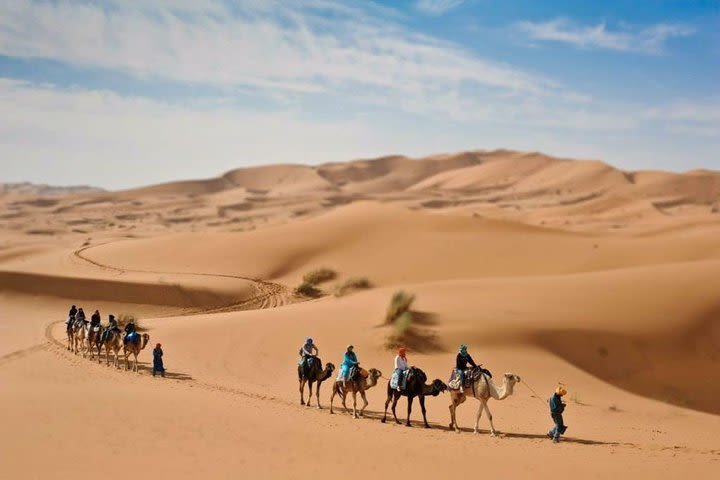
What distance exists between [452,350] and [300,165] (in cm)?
13028

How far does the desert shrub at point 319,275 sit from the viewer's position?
1352 inches

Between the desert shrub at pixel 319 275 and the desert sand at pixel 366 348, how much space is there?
0.66 metres

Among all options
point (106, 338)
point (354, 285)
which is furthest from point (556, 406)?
point (354, 285)

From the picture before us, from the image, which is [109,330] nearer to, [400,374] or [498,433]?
[400,374]

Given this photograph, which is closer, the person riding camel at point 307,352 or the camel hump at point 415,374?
the camel hump at point 415,374

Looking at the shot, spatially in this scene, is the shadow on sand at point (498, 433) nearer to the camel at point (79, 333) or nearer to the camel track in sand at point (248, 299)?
the camel at point (79, 333)

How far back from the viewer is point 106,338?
60.4ft

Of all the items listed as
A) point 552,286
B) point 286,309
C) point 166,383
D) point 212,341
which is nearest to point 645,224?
point 552,286

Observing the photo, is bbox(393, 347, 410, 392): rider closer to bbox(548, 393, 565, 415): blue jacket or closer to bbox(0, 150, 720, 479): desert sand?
bbox(0, 150, 720, 479): desert sand

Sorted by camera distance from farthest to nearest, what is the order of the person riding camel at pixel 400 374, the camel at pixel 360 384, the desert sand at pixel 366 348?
the camel at pixel 360 384, the person riding camel at pixel 400 374, the desert sand at pixel 366 348

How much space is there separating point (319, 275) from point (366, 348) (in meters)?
17.1

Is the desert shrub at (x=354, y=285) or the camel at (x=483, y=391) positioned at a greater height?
the desert shrub at (x=354, y=285)

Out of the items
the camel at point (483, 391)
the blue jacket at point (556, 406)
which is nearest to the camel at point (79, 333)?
the camel at point (483, 391)

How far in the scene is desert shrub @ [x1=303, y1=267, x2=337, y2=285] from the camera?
34350 millimetres
